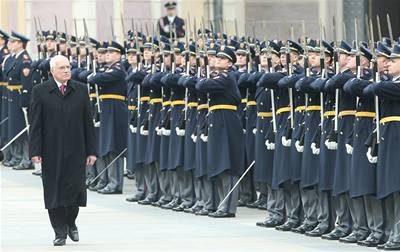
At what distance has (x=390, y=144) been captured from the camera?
17547 mm

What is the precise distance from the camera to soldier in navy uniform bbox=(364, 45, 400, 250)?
17.4m

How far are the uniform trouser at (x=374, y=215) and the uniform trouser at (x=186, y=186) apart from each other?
4391mm

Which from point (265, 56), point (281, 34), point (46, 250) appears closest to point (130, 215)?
point (265, 56)

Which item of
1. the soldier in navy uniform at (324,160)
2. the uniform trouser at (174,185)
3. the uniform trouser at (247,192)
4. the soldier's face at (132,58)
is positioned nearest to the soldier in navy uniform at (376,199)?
the soldier in navy uniform at (324,160)

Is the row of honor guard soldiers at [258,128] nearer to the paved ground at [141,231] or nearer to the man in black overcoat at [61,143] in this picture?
the paved ground at [141,231]

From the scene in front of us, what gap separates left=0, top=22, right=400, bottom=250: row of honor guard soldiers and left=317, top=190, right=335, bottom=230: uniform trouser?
1 cm

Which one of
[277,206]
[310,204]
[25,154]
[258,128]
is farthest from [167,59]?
[25,154]

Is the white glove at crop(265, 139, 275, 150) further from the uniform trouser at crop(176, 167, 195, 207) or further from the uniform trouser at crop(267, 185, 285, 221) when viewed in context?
the uniform trouser at crop(176, 167, 195, 207)

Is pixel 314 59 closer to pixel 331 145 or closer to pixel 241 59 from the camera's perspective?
pixel 331 145

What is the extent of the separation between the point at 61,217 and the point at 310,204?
8.90 feet

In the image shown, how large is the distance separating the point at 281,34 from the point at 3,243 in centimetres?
1516

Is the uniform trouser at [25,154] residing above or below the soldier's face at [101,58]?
below

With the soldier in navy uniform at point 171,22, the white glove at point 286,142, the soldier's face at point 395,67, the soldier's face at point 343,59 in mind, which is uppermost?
the soldier in navy uniform at point 171,22

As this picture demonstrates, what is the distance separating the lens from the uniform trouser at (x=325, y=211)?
1895 centimetres
